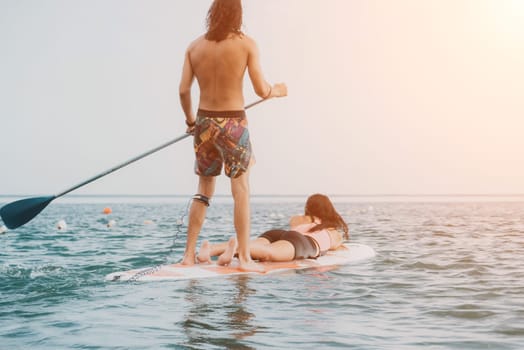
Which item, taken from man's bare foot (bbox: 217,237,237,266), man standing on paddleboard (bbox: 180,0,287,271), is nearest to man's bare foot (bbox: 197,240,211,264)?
man's bare foot (bbox: 217,237,237,266)

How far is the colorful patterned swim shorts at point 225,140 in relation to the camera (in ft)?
23.0

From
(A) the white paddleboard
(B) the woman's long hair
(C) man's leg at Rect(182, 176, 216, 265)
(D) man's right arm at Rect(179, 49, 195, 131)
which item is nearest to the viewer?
(A) the white paddleboard

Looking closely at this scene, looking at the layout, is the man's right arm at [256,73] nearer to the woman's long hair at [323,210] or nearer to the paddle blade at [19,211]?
the woman's long hair at [323,210]

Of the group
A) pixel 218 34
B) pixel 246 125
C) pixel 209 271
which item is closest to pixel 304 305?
pixel 209 271

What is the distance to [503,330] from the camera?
15.2 ft

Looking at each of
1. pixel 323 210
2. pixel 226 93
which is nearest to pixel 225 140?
pixel 226 93

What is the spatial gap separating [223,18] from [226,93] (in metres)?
0.75

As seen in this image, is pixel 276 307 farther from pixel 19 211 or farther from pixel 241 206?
pixel 19 211

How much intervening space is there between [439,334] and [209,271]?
3.14 metres

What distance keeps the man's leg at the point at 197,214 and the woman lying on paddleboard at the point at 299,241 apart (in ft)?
0.54

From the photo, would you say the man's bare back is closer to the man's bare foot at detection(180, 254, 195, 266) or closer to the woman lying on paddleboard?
the woman lying on paddleboard

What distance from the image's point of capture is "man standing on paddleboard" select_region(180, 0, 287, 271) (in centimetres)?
699

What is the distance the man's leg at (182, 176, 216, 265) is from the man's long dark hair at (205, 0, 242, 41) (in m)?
1.53

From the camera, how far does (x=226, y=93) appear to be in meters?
7.04
